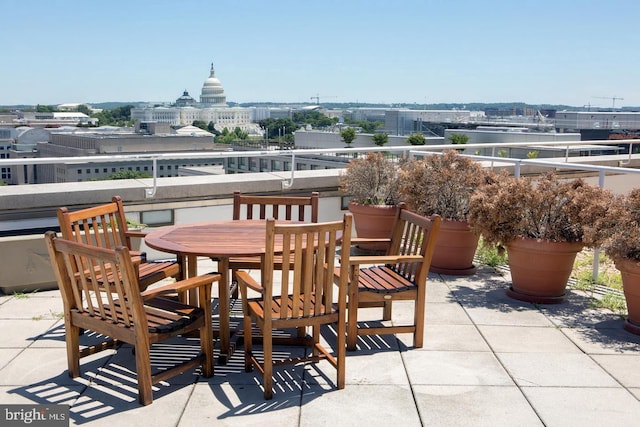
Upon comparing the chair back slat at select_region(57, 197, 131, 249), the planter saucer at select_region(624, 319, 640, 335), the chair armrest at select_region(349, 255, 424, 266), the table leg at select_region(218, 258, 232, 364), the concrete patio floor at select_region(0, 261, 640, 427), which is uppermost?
the chair back slat at select_region(57, 197, 131, 249)

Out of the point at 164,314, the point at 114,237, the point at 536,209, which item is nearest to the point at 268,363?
the point at 164,314

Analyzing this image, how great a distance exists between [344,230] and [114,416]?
1574mm

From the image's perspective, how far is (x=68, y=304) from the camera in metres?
3.87

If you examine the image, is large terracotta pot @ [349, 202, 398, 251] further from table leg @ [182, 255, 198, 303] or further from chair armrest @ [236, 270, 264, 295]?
chair armrest @ [236, 270, 264, 295]

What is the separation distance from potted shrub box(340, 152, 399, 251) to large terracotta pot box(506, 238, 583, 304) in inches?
68.0

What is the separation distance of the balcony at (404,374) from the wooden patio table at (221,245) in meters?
0.32

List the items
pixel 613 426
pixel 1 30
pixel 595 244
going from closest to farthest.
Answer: pixel 613 426 → pixel 595 244 → pixel 1 30

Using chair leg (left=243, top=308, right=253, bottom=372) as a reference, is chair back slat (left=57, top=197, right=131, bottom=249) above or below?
above

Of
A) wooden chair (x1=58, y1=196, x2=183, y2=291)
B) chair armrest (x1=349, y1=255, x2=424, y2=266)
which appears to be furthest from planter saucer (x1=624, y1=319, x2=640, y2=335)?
wooden chair (x1=58, y1=196, x2=183, y2=291)

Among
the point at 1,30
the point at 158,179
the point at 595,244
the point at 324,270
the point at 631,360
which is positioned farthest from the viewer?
the point at 1,30

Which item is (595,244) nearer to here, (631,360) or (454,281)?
(631,360)

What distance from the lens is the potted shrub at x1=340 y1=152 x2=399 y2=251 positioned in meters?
7.13

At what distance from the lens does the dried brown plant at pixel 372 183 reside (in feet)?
24.1

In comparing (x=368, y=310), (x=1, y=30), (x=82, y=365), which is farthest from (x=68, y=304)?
(x=1, y=30)
